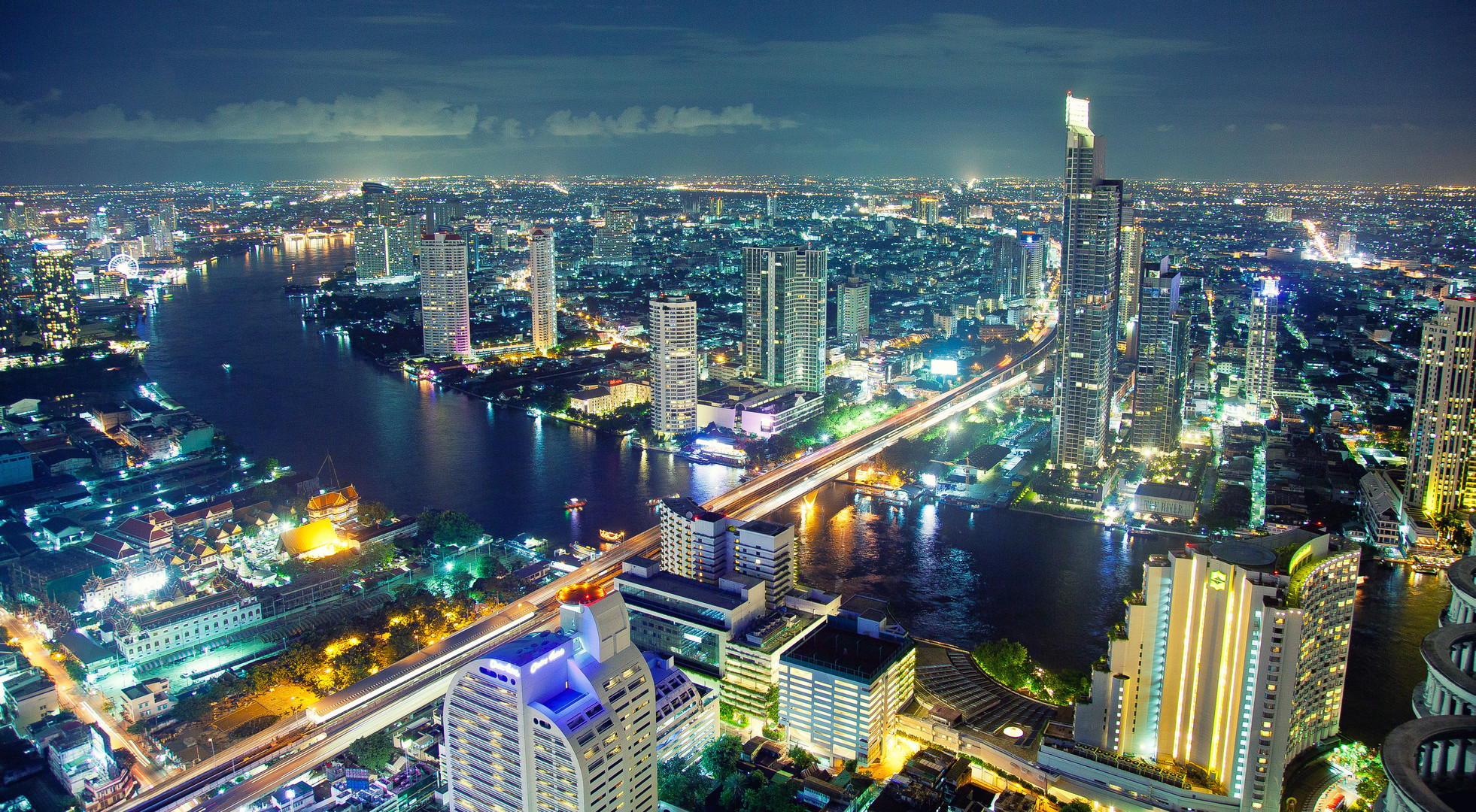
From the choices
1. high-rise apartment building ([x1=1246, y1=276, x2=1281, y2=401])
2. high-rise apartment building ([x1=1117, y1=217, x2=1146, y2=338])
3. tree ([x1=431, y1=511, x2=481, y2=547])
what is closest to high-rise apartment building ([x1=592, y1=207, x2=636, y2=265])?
high-rise apartment building ([x1=1117, y1=217, x2=1146, y2=338])

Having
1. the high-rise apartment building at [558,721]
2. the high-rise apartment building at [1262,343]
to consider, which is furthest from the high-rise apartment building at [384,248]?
the high-rise apartment building at [558,721]

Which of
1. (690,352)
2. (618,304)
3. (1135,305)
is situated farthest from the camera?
(618,304)

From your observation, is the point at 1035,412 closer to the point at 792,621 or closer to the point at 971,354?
the point at 971,354

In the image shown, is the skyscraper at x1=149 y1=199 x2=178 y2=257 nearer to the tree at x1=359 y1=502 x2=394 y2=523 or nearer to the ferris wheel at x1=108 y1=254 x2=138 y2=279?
the ferris wheel at x1=108 y1=254 x2=138 y2=279

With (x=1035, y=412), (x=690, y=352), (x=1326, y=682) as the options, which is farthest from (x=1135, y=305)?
(x=1326, y=682)

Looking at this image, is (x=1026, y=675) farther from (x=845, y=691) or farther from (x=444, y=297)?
(x=444, y=297)

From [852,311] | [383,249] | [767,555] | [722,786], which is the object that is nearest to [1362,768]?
[722,786]
